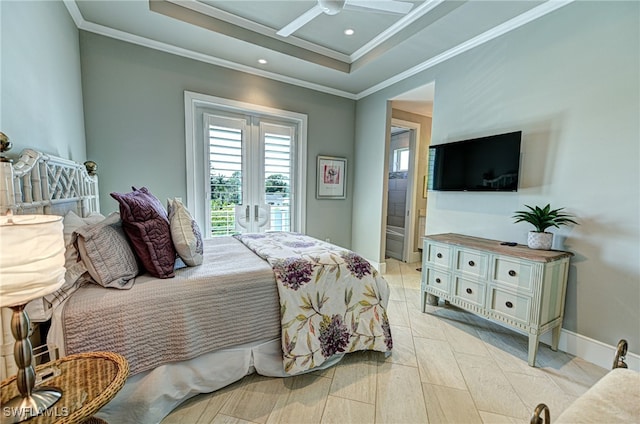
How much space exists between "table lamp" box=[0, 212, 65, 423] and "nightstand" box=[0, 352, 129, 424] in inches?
1.3

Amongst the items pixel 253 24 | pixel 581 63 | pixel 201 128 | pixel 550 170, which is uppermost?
pixel 253 24

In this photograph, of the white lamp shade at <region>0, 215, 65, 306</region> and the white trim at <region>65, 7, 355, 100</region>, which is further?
the white trim at <region>65, 7, 355, 100</region>

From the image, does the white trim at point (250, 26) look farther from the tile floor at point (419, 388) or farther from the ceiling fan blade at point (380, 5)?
the tile floor at point (419, 388)

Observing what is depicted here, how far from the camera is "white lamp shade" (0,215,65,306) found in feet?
2.45

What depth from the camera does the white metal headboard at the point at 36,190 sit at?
106 centimetres

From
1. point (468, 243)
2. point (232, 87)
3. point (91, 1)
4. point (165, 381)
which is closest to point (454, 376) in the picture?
point (468, 243)

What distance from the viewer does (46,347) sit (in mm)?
1211

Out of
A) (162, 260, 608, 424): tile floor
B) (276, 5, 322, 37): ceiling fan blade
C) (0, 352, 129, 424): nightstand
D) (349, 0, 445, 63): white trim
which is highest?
(349, 0, 445, 63): white trim

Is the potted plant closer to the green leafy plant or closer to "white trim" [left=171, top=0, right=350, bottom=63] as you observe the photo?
the green leafy plant

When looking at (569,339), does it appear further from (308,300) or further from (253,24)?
(253,24)

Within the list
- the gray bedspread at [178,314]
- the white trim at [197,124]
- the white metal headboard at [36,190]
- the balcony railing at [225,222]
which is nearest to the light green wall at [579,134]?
the white trim at [197,124]

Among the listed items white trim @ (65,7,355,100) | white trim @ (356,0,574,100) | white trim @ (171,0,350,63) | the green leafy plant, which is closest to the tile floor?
the green leafy plant

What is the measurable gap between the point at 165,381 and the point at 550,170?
304 centimetres

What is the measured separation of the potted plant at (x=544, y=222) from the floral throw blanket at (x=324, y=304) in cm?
124
